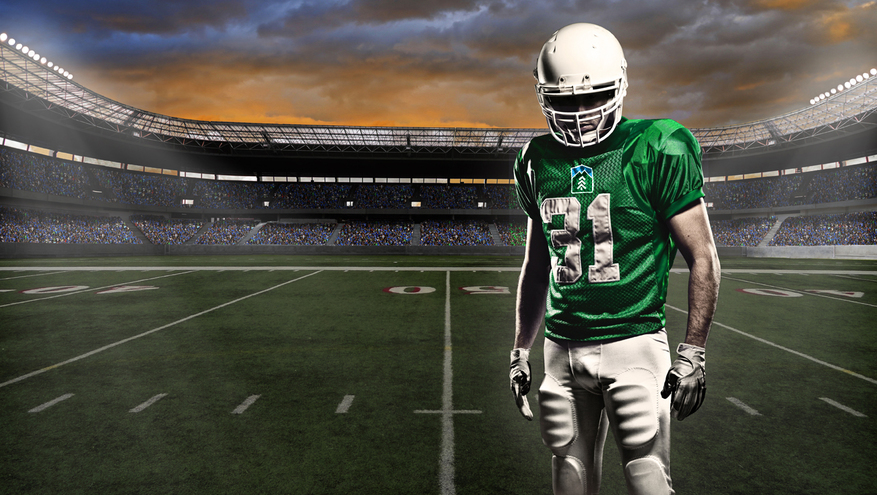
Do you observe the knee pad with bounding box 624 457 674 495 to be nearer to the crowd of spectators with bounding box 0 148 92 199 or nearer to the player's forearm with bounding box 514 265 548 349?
the player's forearm with bounding box 514 265 548 349

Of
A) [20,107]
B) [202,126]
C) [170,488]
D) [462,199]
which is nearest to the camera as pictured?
[170,488]

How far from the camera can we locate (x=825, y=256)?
3070 centimetres

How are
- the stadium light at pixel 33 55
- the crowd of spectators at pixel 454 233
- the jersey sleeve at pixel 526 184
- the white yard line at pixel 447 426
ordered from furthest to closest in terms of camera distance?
the crowd of spectators at pixel 454 233 → the stadium light at pixel 33 55 → the white yard line at pixel 447 426 → the jersey sleeve at pixel 526 184

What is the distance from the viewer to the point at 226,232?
4609 cm

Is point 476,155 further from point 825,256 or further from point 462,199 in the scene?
point 825,256

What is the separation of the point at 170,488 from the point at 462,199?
48.6m

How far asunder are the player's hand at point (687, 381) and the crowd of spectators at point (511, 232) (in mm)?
43092

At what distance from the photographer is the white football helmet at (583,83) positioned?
1832 mm

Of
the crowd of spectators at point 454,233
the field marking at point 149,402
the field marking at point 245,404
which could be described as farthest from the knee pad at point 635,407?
the crowd of spectators at point 454,233

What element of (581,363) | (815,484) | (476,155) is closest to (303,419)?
(581,363)

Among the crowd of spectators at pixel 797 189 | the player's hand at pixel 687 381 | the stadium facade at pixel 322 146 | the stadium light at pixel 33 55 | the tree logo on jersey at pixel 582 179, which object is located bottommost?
the player's hand at pixel 687 381

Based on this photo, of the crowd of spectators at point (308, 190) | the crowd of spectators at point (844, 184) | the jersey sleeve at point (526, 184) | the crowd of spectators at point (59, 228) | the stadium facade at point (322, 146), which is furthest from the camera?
the crowd of spectators at point (844, 184)

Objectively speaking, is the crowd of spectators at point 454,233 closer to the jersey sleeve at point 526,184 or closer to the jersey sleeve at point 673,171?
the jersey sleeve at point 526,184

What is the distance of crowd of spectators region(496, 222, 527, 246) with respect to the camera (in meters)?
45.6
